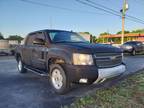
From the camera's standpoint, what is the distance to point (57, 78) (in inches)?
211

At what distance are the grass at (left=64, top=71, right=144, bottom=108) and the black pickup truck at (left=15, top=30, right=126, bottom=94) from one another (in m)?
0.40

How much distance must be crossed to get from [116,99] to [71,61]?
4.51 ft

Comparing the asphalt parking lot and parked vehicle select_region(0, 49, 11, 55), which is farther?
parked vehicle select_region(0, 49, 11, 55)

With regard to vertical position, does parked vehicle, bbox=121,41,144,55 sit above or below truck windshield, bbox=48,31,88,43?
below

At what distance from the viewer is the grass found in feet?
13.4

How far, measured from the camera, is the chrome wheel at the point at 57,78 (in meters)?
5.24

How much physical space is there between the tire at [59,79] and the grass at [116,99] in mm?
652

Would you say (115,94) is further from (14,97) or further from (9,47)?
(9,47)

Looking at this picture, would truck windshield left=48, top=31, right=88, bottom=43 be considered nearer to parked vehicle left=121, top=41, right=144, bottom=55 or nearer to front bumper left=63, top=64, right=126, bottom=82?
front bumper left=63, top=64, right=126, bottom=82

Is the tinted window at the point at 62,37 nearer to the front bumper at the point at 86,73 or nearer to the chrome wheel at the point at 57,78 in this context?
the chrome wheel at the point at 57,78

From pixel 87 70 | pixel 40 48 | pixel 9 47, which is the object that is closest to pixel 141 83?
pixel 87 70

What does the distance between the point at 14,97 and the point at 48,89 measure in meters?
1.08

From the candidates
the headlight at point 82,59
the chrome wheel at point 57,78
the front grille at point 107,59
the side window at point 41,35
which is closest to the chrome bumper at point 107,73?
the front grille at point 107,59

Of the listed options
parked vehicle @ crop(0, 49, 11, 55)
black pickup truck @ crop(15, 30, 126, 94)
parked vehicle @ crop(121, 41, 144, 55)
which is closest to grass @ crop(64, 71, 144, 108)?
black pickup truck @ crop(15, 30, 126, 94)
